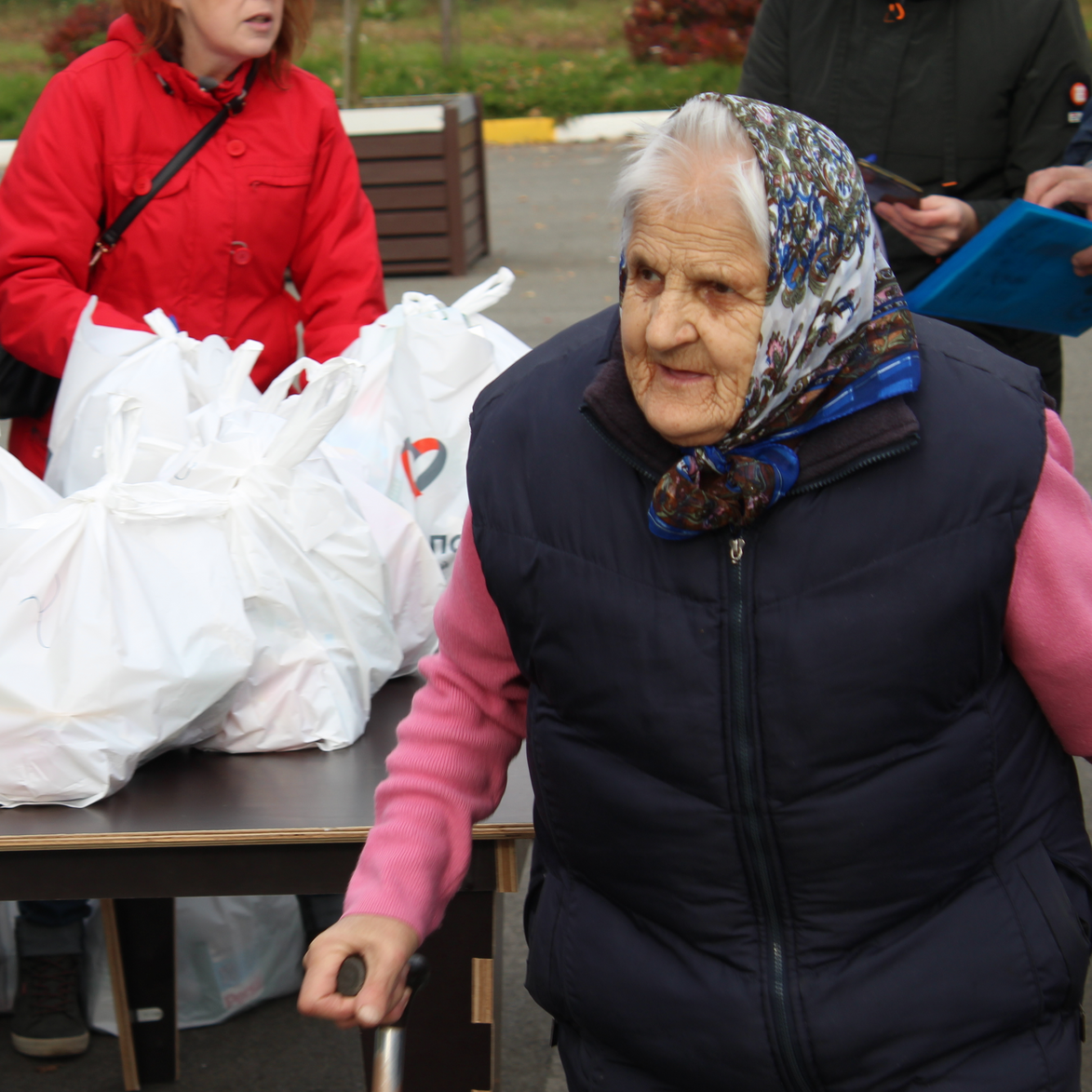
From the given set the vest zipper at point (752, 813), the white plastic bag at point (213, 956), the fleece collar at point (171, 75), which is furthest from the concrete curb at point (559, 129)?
the vest zipper at point (752, 813)

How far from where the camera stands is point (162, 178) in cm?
290

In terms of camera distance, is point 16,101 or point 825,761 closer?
point 825,761

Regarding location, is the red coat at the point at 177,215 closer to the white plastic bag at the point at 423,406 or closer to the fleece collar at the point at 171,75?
the fleece collar at the point at 171,75

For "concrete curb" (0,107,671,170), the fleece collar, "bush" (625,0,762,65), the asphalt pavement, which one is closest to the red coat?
the fleece collar

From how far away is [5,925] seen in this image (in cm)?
310

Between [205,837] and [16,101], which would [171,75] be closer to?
[205,837]

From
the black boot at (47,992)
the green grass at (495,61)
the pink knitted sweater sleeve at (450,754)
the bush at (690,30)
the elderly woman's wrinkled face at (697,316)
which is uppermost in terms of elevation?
the elderly woman's wrinkled face at (697,316)

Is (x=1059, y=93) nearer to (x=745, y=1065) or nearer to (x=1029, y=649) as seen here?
(x=1029, y=649)

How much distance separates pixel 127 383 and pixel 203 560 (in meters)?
0.65

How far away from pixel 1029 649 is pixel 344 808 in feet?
3.55

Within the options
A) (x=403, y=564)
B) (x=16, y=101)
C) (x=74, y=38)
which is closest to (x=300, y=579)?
(x=403, y=564)

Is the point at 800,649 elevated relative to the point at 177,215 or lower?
elevated

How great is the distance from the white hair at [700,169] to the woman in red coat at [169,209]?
1.65 m

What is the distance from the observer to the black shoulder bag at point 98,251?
2.91m
